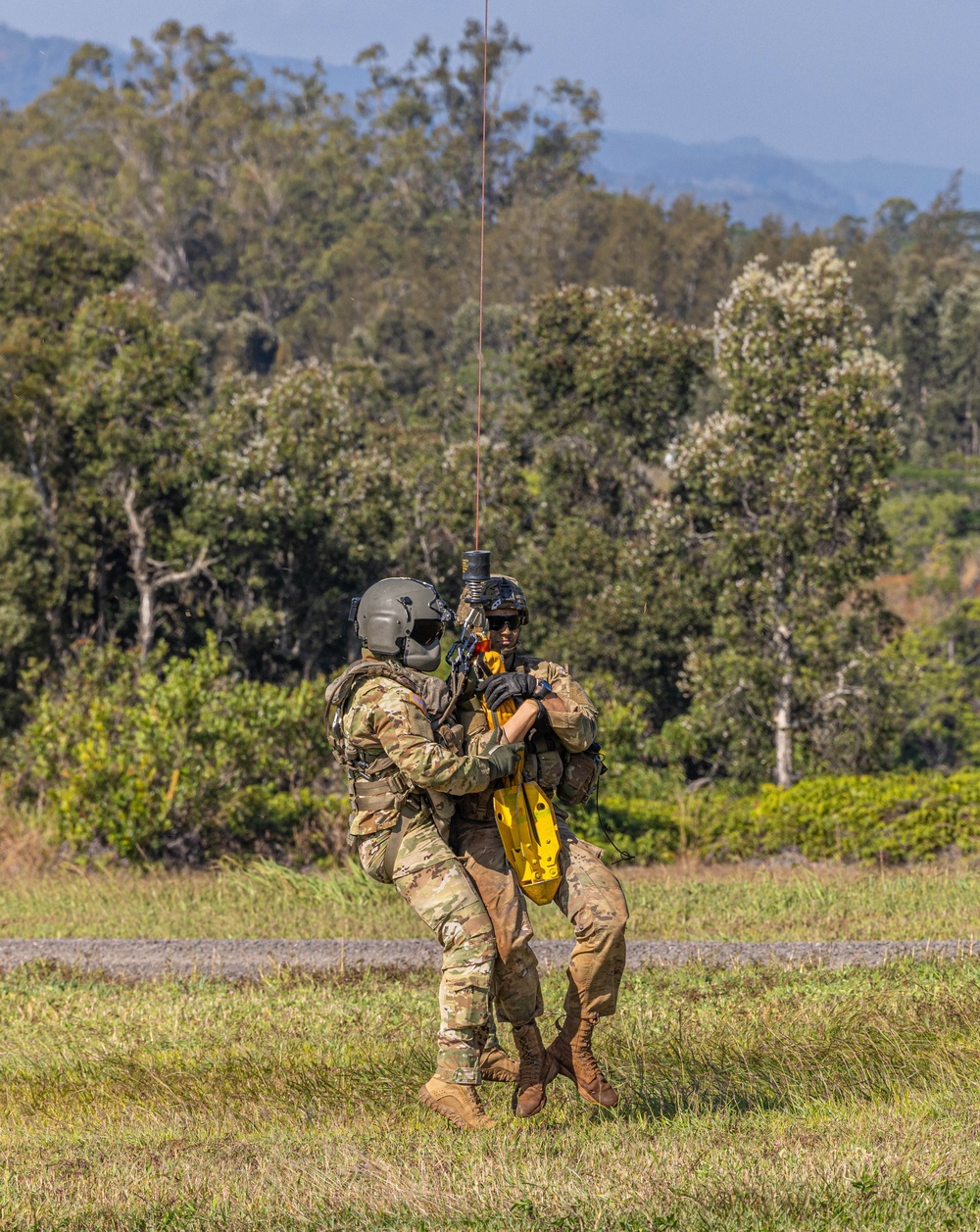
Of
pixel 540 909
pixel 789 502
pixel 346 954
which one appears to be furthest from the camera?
pixel 789 502

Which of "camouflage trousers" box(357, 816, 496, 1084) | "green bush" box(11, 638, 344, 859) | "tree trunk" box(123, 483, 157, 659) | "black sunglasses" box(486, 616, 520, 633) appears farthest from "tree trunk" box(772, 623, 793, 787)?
"camouflage trousers" box(357, 816, 496, 1084)

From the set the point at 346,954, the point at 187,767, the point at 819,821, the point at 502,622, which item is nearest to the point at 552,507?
the point at 819,821

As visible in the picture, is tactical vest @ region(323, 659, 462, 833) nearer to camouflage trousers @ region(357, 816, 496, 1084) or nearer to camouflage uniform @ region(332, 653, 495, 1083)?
camouflage uniform @ region(332, 653, 495, 1083)

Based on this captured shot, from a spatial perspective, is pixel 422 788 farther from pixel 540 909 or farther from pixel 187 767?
pixel 187 767

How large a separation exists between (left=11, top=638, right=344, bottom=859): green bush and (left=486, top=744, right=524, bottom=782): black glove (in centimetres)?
866

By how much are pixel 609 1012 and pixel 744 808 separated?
1018 centimetres

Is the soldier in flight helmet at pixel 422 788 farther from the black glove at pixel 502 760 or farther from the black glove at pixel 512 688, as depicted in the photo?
the black glove at pixel 512 688

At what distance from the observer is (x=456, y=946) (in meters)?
4.79

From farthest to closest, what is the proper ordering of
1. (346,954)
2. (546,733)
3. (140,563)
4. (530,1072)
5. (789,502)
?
1. (140,563)
2. (789,502)
3. (346,954)
4. (546,733)
5. (530,1072)

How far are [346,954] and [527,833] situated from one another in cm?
362

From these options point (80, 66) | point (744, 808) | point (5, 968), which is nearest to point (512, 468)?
point (744, 808)

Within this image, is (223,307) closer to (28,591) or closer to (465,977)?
(28,591)

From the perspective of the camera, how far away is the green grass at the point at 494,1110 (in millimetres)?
3854

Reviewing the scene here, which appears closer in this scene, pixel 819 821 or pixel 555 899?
pixel 555 899
